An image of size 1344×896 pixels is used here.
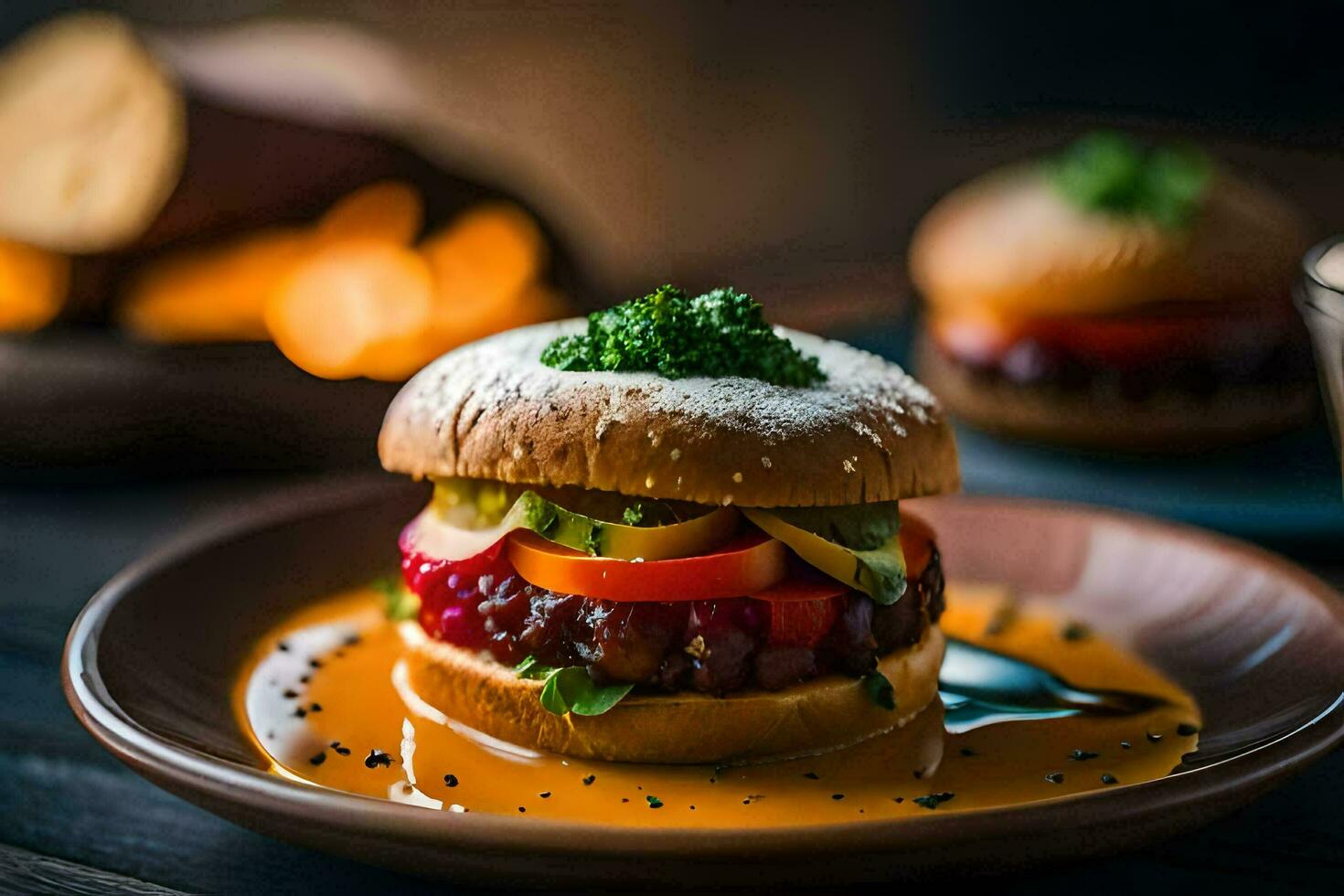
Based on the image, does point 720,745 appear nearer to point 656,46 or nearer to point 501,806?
point 501,806

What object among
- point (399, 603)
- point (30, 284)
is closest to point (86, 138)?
point (30, 284)

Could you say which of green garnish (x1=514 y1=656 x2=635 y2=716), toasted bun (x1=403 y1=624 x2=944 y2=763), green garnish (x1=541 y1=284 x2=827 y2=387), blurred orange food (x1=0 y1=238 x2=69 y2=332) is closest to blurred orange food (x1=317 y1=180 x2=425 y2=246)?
blurred orange food (x1=0 y1=238 x2=69 y2=332)

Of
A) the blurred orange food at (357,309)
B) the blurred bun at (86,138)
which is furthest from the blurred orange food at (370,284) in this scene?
the blurred bun at (86,138)

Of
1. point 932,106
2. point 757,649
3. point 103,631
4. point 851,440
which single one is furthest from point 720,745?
point 932,106

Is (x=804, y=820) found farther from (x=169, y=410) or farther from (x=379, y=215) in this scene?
(x=379, y=215)

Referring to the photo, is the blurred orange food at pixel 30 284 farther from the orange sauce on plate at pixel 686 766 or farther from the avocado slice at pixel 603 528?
the avocado slice at pixel 603 528

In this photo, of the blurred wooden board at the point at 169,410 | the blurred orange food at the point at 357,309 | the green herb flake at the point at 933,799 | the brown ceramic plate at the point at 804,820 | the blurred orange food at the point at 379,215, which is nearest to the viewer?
the brown ceramic plate at the point at 804,820
